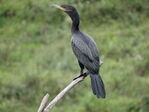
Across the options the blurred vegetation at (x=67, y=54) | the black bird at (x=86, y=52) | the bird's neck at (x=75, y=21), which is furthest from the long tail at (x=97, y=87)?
the blurred vegetation at (x=67, y=54)

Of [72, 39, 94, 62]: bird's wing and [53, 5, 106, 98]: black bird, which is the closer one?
[53, 5, 106, 98]: black bird

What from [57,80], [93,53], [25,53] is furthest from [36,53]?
[93,53]

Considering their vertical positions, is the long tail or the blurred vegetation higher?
the blurred vegetation

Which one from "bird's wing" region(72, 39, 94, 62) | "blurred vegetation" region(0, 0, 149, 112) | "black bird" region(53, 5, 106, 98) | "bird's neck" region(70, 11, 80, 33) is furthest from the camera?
"blurred vegetation" region(0, 0, 149, 112)

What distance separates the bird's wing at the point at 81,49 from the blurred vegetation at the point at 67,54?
264 centimetres

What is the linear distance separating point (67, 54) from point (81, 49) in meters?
3.91

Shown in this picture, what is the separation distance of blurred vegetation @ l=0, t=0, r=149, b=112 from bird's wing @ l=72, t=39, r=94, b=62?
8.67 ft

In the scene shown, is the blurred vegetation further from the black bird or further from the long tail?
the long tail

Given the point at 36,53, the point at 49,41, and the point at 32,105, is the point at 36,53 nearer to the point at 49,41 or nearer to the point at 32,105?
the point at 49,41

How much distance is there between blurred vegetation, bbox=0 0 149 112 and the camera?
9.30 metres

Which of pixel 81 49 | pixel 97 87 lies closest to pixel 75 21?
pixel 81 49

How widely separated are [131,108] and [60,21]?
336cm

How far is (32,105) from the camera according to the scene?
9.29 m

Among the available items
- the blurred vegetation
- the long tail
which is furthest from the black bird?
the blurred vegetation
